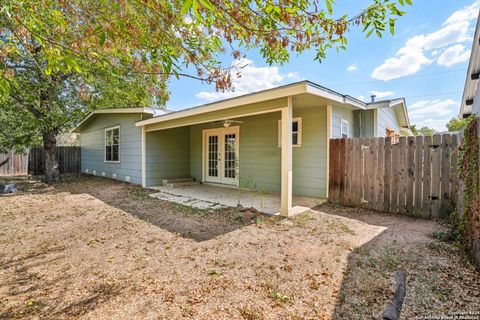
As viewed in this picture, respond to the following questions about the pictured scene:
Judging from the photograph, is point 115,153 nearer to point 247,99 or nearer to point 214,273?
point 247,99

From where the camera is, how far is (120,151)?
412 inches

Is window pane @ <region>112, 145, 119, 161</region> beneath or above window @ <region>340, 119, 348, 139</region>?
beneath

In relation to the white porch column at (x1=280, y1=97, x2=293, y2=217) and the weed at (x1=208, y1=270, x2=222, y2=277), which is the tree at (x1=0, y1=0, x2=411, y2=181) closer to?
the white porch column at (x1=280, y1=97, x2=293, y2=217)

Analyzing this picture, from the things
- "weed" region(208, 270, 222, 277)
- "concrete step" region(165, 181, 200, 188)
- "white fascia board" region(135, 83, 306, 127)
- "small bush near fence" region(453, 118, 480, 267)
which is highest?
"white fascia board" region(135, 83, 306, 127)

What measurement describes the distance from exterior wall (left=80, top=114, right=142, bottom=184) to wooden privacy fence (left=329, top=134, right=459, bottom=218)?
718 centimetres

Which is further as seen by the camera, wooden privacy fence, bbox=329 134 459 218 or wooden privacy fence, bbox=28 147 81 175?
wooden privacy fence, bbox=28 147 81 175

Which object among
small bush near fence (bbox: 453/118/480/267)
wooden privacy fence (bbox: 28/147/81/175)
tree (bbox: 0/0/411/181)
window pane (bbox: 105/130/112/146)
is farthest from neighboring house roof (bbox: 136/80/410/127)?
wooden privacy fence (bbox: 28/147/81/175)

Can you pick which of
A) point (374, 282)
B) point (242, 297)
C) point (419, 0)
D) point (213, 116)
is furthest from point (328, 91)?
point (242, 297)

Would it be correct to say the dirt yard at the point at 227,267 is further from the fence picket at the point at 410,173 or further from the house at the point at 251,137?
the house at the point at 251,137

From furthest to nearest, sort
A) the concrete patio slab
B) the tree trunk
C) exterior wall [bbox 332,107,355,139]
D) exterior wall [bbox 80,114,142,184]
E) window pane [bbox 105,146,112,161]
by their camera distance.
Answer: window pane [bbox 105,146,112,161] < the tree trunk < exterior wall [bbox 80,114,142,184] < exterior wall [bbox 332,107,355,139] < the concrete patio slab

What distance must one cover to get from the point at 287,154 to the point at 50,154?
10377mm

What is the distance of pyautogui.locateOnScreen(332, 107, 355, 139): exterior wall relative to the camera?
249 inches

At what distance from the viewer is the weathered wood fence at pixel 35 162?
44.6 ft

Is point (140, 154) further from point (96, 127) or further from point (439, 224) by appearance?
point (439, 224)
